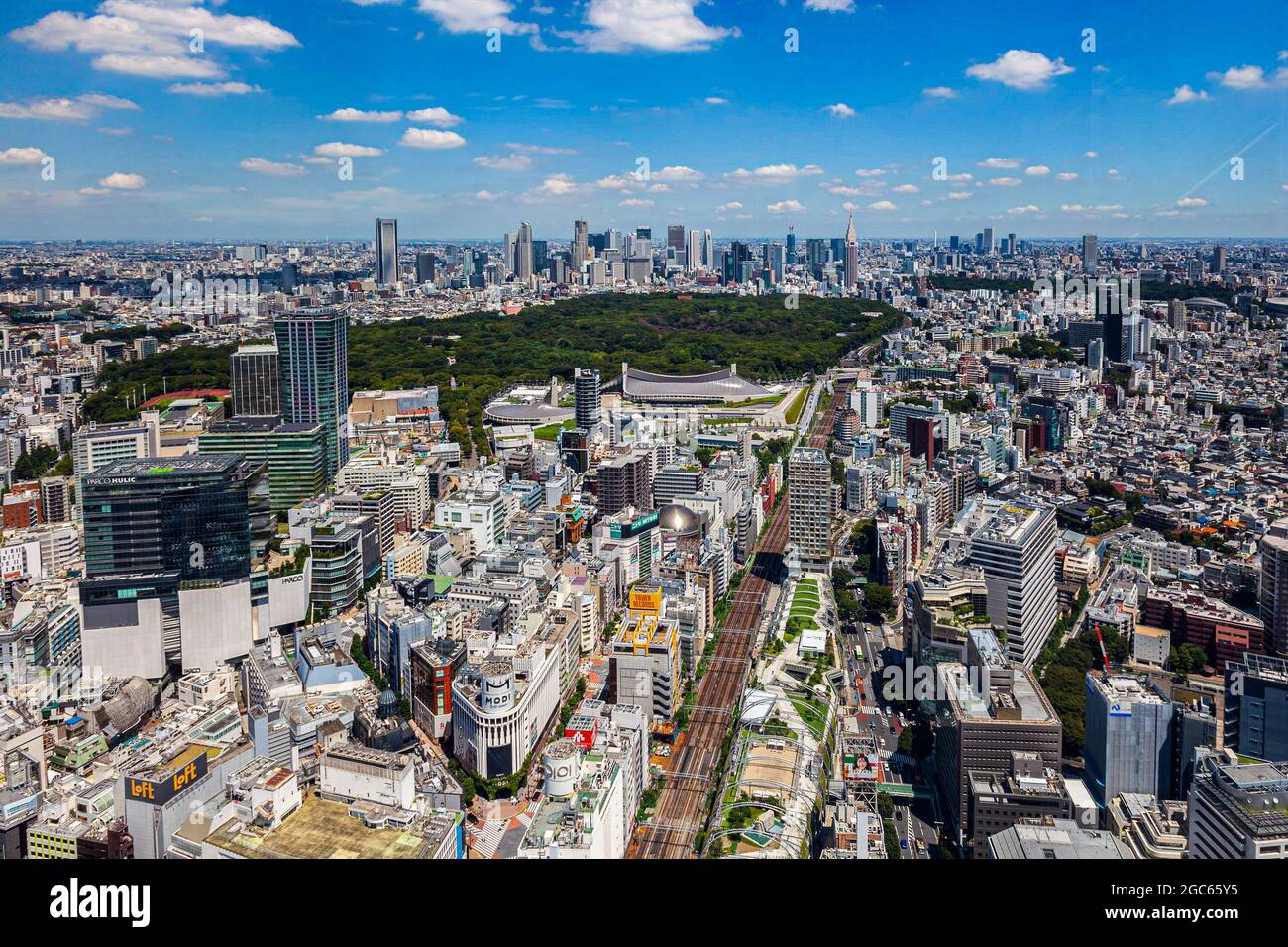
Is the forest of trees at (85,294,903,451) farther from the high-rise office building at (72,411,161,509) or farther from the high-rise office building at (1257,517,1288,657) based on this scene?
the high-rise office building at (1257,517,1288,657)

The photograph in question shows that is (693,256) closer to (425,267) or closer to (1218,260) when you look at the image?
(425,267)

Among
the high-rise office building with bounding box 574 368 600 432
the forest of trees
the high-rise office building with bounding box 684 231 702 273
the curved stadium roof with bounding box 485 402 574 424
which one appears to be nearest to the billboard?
the forest of trees

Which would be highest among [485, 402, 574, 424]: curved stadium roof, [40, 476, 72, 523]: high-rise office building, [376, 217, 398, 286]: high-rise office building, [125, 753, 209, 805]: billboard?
[376, 217, 398, 286]: high-rise office building

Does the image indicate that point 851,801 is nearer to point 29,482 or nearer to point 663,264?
point 29,482

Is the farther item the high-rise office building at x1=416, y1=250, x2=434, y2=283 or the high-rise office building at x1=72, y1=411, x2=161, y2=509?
the high-rise office building at x1=416, y1=250, x2=434, y2=283
